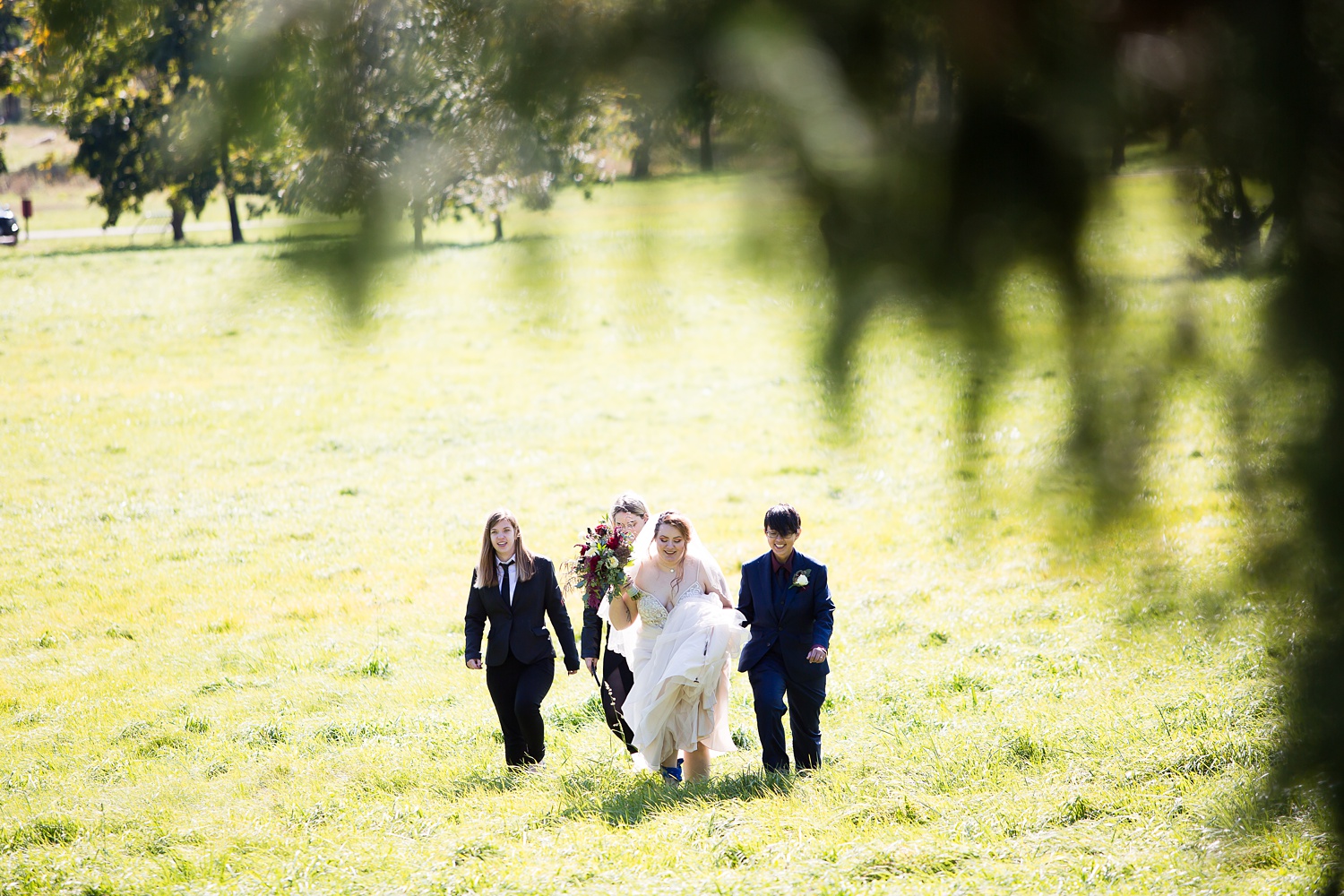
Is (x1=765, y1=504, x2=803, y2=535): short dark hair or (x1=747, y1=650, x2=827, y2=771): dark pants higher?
(x1=765, y1=504, x2=803, y2=535): short dark hair

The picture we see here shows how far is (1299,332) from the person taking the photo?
193cm

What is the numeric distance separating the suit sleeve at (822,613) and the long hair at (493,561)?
1.89m

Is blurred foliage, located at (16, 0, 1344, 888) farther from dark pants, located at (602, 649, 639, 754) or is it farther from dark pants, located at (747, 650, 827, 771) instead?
dark pants, located at (602, 649, 639, 754)

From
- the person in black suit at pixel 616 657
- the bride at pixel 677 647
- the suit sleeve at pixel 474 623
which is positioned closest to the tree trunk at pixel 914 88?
the bride at pixel 677 647

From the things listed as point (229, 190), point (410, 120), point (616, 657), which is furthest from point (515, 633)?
point (410, 120)

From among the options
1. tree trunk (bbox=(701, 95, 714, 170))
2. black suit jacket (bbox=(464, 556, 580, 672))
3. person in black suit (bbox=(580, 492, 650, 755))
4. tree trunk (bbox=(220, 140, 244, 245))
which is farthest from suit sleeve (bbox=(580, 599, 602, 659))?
tree trunk (bbox=(701, 95, 714, 170))

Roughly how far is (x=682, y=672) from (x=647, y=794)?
0.73m

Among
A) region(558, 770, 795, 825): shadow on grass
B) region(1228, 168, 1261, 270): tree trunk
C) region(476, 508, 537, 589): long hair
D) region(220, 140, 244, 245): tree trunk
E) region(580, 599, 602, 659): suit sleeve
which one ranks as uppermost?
region(220, 140, 244, 245): tree trunk

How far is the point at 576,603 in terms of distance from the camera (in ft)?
41.6

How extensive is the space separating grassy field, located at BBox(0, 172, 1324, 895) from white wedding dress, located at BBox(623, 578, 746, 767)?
341mm

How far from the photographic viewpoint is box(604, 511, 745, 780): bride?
6.98 m

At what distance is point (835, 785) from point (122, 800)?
4.33m

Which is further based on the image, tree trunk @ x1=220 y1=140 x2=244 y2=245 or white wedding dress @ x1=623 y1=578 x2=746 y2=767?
white wedding dress @ x1=623 y1=578 x2=746 y2=767

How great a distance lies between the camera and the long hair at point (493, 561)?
7.42m
